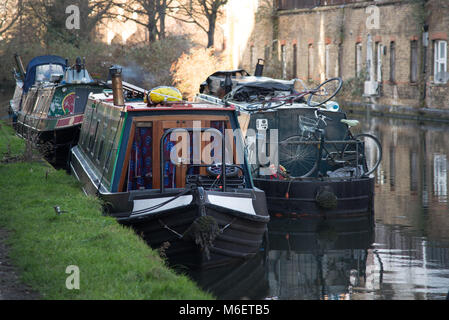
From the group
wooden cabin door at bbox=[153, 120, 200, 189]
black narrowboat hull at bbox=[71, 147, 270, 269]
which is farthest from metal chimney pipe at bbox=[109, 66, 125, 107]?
black narrowboat hull at bbox=[71, 147, 270, 269]

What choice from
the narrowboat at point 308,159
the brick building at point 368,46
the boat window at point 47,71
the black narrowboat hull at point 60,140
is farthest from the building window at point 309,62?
the narrowboat at point 308,159

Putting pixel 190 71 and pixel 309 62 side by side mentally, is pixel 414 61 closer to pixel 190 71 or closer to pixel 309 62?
pixel 190 71

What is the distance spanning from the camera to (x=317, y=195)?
12.9 metres

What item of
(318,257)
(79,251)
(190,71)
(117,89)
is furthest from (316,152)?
(190,71)

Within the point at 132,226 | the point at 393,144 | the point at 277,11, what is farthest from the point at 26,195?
the point at 277,11

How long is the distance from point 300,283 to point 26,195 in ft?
14.2

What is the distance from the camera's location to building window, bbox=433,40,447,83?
2981 cm

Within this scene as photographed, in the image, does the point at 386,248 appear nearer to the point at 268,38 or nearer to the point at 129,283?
the point at 129,283

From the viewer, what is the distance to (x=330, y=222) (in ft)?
42.5

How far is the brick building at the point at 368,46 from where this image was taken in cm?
3056

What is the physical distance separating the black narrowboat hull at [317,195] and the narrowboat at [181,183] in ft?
7.60

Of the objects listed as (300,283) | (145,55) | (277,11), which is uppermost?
(277,11)

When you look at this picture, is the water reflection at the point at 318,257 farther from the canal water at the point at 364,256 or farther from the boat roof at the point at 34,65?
the boat roof at the point at 34,65

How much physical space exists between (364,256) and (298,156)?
3.37 metres
